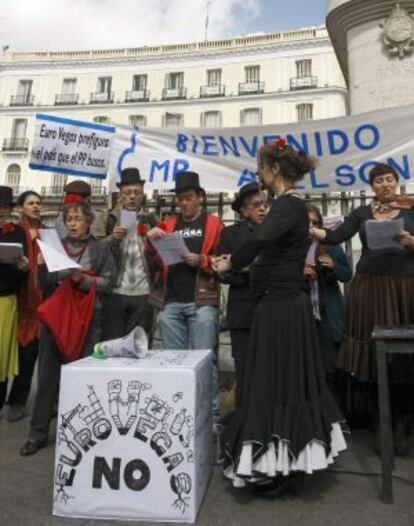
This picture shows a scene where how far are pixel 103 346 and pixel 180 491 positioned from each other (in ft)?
3.07

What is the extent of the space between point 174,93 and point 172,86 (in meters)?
0.97

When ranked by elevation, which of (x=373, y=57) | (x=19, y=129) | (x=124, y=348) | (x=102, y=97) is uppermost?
(x=102, y=97)

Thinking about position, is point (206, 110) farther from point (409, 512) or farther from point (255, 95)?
point (409, 512)

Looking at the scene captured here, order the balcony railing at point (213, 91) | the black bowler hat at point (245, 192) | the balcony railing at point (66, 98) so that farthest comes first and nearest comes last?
the balcony railing at point (66, 98)
the balcony railing at point (213, 91)
the black bowler hat at point (245, 192)

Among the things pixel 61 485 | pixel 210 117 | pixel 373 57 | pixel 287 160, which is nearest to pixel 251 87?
pixel 210 117

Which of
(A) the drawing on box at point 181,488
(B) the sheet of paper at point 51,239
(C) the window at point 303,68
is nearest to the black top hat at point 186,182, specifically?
(B) the sheet of paper at point 51,239

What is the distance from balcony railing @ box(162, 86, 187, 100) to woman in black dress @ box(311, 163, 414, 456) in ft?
128

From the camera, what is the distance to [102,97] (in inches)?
1634

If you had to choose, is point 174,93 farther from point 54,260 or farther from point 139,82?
point 54,260

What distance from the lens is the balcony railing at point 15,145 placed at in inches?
1565

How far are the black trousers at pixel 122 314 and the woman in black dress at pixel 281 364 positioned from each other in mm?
1252

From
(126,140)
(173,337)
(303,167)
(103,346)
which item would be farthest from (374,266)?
(126,140)

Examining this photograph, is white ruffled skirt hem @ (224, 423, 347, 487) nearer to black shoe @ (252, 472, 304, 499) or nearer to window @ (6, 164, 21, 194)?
black shoe @ (252, 472, 304, 499)

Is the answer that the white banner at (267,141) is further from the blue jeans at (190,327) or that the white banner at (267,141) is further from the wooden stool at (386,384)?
the wooden stool at (386,384)
